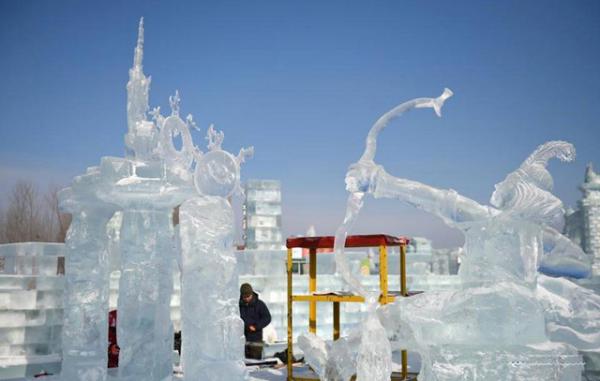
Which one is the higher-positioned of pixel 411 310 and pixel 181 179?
pixel 181 179

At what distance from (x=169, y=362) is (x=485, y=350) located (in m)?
3.25

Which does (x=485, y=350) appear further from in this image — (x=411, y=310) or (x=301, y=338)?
(x=301, y=338)

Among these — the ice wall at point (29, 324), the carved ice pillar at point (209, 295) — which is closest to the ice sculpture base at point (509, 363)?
the carved ice pillar at point (209, 295)

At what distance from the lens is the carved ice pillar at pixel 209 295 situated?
472cm

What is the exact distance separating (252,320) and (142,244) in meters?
2.98

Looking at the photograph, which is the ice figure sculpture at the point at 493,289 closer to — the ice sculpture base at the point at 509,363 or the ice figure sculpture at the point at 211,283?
the ice sculpture base at the point at 509,363

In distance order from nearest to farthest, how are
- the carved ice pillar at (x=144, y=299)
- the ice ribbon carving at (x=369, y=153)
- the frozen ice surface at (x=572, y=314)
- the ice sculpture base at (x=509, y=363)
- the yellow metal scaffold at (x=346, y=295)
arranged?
the ice sculpture base at (x=509, y=363) < the ice ribbon carving at (x=369, y=153) < the frozen ice surface at (x=572, y=314) < the carved ice pillar at (x=144, y=299) < the yellow metal scaffold at (x=346, y=295)

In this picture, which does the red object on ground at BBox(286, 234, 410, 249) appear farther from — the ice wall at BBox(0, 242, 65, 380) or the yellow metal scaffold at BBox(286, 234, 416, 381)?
the ice wall at BBox(0, 242, 65, 380)

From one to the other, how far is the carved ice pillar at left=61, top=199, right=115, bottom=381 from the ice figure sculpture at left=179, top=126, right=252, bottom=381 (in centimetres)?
104

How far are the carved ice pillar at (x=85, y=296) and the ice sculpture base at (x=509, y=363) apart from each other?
11.3ft

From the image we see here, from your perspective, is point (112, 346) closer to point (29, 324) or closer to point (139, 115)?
point (29, 324)

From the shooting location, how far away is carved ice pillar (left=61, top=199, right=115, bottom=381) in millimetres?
5238

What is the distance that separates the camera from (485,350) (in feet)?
10.1

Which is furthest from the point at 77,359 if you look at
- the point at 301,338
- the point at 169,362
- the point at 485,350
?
the point at 485,350
